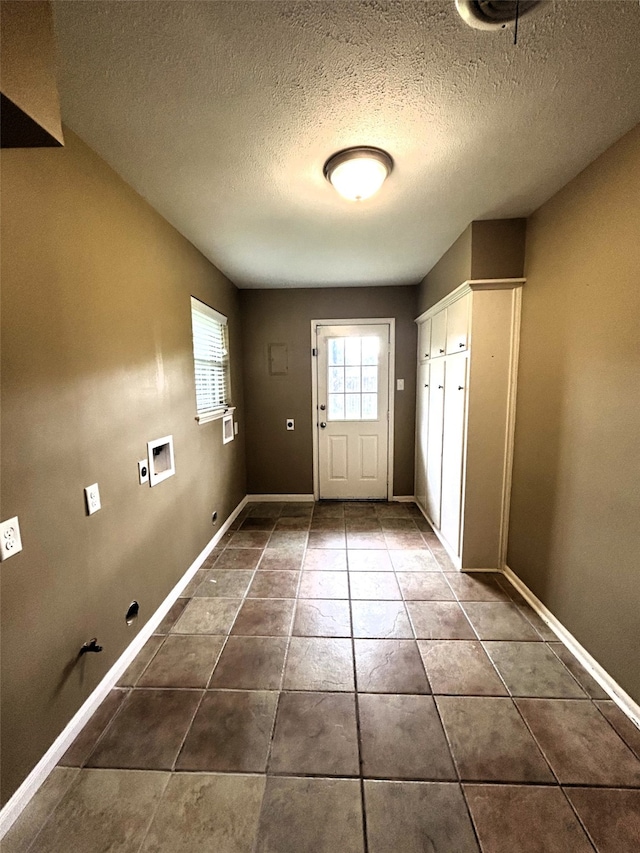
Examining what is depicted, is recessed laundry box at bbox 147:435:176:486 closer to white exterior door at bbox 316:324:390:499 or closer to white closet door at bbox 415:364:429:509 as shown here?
white exterior door at bbox 316:324:390:499

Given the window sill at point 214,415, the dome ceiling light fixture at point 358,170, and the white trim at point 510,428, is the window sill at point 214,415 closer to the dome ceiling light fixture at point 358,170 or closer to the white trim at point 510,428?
the dome ceiling light fixture at point 358,170

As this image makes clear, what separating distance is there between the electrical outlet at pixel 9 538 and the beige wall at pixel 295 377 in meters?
2.83

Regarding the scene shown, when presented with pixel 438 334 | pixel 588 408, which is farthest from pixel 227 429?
pixel 588 408

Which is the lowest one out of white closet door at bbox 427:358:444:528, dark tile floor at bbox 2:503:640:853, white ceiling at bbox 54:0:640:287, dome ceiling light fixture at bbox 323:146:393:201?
dark tile floor at bbox 2:503:640:853

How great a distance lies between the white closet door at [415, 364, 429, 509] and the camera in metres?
3.36

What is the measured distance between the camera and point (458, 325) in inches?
97.3

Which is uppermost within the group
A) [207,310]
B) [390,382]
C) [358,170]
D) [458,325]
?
[358,170]

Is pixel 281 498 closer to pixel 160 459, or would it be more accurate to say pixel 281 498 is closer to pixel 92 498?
pixel 160 459

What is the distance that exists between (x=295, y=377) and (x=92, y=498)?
2612mm

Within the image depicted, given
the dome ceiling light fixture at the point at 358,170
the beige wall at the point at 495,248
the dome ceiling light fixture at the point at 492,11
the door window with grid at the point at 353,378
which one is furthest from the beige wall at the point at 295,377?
the dome ceiling light fixture at the point at 492,11

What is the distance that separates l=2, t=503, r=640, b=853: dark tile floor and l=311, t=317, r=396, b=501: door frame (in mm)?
1852

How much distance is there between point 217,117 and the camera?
1.27 metres

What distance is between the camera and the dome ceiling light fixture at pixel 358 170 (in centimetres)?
147

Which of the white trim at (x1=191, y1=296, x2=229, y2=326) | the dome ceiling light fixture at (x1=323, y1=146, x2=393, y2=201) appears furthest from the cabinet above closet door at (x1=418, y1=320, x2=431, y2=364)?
the white trim at (x1=191, y1=296, x2=229, y2=326)
